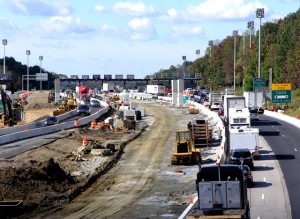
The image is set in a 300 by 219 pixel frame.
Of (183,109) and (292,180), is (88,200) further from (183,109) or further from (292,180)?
(183,109)

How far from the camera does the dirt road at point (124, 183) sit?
1359 inches

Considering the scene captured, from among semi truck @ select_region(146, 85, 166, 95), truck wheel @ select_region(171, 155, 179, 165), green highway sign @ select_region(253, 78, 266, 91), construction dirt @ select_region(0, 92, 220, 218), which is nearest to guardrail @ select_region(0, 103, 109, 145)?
construction dirt @ select_region(0, 92, 220, 218)

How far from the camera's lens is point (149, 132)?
8094 cm

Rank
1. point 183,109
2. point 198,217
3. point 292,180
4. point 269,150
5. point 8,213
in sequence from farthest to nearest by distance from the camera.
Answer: point 183,109
point 269,150
point 292,180
point 8,213
point 198,217

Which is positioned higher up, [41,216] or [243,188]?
[243,188]

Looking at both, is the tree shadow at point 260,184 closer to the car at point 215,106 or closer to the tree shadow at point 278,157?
the tree shadow at point 278,157

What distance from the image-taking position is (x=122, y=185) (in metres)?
43.3

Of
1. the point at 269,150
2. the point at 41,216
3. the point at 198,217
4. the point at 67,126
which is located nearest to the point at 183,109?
the point at 67,126

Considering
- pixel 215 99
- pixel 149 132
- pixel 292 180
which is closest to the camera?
pixel 292 180

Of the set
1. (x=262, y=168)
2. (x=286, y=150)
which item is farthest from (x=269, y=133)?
(x=262, y=168)

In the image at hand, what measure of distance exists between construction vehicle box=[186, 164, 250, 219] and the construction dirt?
25.0 ft

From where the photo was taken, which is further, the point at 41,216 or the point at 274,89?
the point at 274,89

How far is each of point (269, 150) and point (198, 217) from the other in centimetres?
3730

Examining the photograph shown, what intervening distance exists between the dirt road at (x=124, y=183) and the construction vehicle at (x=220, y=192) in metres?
9.11
